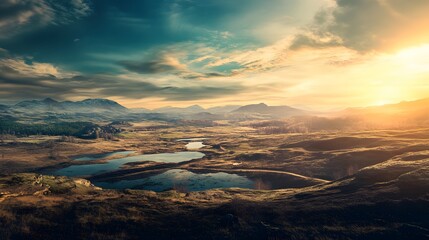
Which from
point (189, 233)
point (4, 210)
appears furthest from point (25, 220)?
point (189, 233)

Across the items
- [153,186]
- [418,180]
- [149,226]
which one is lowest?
[153,186]

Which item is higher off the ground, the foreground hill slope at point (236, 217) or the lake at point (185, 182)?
the foreground hill slope at point (236, 217)

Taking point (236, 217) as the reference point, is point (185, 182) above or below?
below

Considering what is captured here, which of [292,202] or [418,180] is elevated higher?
[418,180]

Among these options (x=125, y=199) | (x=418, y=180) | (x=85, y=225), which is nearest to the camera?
(x=85, y=225)

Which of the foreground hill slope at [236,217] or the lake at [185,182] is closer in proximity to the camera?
the foreground hill slope at [236,217]

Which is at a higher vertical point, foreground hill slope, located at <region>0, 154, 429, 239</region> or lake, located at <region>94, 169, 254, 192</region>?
foreground hill slope, located at <region>0, 154, 429, 239</region>

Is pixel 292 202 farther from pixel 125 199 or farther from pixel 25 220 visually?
pixel 25 220

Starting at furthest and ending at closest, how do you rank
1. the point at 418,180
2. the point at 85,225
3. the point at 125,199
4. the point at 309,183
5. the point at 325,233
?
the point at 309,183 → the point at 125,199 → the point at 418,180 → the point at 85,225 → the point at 325,233

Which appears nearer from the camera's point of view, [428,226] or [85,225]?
[428,226]

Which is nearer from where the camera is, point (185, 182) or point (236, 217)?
point (236, 217)

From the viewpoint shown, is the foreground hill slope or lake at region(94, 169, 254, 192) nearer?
the foreground hill slope
